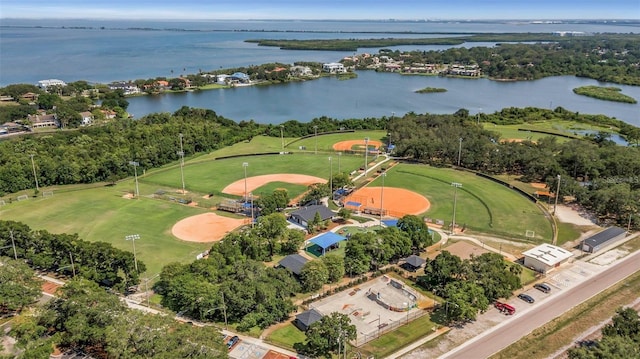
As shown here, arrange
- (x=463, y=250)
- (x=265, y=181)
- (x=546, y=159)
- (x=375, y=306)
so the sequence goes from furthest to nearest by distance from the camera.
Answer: (x=265, y=181) < (x=546, y=159) < (x=463, y=250) < (x=375, y=306)

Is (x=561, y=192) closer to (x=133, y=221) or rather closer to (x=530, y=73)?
(x=133, y=221)

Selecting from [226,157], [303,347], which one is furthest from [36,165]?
[303,347]

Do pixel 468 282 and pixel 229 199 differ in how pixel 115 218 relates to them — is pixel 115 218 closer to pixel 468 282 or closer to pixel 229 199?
pixel 229 199

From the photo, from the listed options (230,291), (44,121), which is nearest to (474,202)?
(230,291)

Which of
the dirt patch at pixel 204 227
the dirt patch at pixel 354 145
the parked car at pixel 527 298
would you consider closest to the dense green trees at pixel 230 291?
the dirt patch at pixel 204 227

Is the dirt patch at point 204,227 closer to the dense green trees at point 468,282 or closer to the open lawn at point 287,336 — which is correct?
the open lawn at point 287,336

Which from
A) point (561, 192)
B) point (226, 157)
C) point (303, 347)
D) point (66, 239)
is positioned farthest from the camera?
point (226, 157)

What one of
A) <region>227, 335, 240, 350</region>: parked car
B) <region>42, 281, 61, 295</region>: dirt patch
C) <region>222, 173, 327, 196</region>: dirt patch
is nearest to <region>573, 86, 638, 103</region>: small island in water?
<region>222, 173, 327, 196</region>: dirt patch
